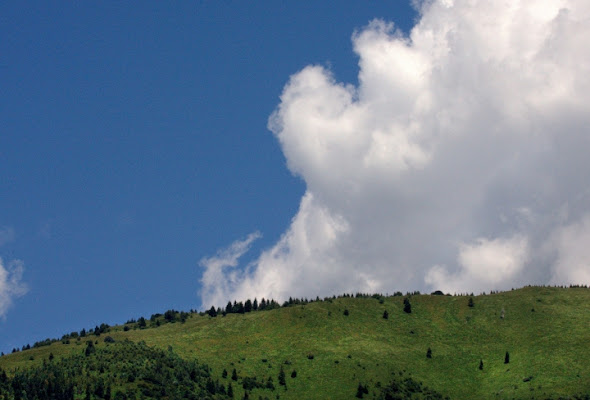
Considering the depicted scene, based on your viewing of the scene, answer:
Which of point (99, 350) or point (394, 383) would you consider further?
point (99, 350)

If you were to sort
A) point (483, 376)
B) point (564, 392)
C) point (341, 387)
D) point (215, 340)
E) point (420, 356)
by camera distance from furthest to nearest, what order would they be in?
point (215, 340)
point (420, 356)
point (483, 376)
point (341, 387)
point (564, 392)

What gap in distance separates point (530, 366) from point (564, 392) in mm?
19535

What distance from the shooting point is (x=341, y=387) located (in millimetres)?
160000

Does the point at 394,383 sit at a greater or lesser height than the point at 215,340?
lesser

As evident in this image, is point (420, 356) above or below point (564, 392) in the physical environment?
above

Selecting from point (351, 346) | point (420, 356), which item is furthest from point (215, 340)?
point (420, 356)

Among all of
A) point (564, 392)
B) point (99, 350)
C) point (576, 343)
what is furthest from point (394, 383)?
point (99, 350)

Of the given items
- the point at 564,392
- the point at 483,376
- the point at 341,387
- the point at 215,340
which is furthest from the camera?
the point at 215,340

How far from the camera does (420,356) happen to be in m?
182

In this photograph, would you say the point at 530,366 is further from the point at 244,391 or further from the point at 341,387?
the point at 244,391

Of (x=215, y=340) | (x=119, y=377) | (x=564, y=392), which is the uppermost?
(x=215, y=340)

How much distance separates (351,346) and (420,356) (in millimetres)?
18056

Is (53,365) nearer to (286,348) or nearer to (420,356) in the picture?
(286,348)

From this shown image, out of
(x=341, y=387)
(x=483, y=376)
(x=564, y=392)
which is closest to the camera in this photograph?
(x=564, y=392)
